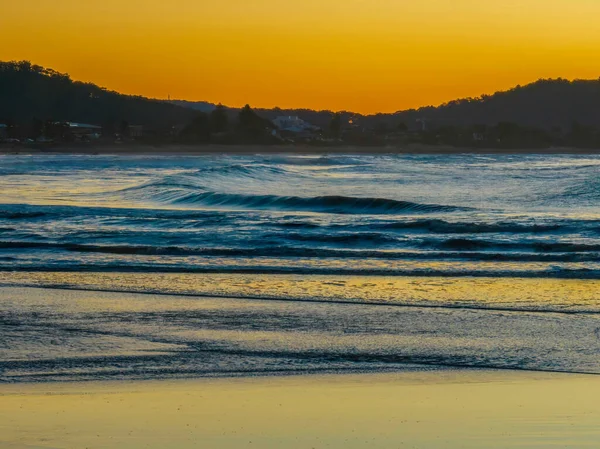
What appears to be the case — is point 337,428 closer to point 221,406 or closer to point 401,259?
point 221,406

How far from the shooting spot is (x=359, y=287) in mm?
12664

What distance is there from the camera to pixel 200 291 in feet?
40.2

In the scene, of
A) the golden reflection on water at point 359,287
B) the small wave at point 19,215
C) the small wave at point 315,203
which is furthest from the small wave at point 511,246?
the small wave at point 19,215

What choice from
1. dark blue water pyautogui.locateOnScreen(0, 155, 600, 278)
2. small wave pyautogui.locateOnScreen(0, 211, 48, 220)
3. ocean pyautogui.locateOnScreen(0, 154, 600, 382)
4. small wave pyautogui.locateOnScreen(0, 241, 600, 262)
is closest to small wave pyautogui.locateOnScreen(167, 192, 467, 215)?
dark blue water pyautogui.locateOnScreen(0, 155, 600, 278)

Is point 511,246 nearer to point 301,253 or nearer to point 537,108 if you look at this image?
point 301,253

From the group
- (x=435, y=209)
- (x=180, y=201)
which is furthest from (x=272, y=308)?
(x=180, y=201)

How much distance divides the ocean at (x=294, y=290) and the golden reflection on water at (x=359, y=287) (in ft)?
0.09

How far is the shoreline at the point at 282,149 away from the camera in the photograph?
359 ft

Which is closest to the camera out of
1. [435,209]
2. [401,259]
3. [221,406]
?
[221,406]

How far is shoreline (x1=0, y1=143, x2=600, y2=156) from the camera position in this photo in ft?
359

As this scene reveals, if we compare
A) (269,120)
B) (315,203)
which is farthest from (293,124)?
(315,203)

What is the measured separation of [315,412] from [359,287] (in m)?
6.12

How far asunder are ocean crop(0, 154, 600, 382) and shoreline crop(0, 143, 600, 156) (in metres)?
81.6

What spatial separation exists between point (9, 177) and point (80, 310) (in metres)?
37.5
